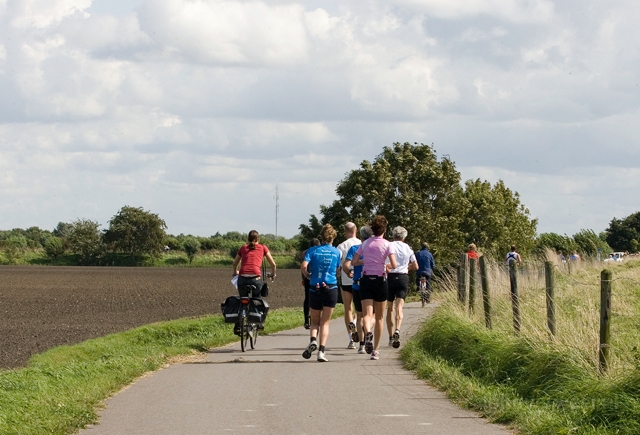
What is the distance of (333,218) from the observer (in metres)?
50.4

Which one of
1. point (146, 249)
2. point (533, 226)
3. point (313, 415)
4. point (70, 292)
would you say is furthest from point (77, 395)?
point (146, 249)

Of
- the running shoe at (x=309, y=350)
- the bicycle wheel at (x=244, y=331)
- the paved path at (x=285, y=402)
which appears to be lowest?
the paved path at (x=285, y=402)

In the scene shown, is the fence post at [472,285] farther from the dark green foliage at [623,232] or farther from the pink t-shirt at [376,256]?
the dark green foliage at [623,232]

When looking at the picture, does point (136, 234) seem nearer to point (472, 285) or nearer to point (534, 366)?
point (472, 285)

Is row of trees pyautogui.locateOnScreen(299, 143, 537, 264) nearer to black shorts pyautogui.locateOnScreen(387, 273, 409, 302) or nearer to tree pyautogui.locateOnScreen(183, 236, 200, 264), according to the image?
black shorts pyautogui.locateOnScreen(387, 273, 409, 302)

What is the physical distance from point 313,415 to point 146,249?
12664 centimetres

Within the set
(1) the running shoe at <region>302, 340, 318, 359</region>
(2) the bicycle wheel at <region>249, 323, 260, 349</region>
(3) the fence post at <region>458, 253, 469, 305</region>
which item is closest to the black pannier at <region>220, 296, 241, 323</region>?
(2) the bicycle wheel at <region>249, 323, 260, 349</region>

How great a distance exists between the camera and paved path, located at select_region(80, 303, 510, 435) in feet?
29.4

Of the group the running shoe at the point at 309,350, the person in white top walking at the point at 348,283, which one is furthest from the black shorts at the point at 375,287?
the person in white top walking at the point at 348,283

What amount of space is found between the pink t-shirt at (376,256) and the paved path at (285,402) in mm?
1296

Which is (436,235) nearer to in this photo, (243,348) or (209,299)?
(209,299)

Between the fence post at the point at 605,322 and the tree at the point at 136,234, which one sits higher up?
Result: the tree at the point at 136,234

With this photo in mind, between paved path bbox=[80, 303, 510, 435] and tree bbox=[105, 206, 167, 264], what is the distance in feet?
399

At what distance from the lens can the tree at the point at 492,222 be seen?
74.1 m
